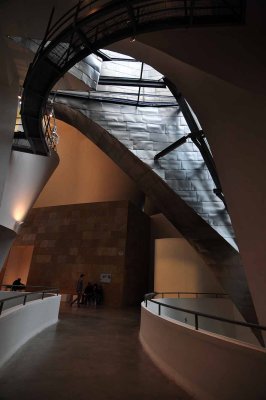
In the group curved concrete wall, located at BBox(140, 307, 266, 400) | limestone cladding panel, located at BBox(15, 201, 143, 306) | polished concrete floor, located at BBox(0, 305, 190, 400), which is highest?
limestone cladding panel, located at BBox(15, 201, 143, 306)

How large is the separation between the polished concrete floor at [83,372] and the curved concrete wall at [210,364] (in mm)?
278

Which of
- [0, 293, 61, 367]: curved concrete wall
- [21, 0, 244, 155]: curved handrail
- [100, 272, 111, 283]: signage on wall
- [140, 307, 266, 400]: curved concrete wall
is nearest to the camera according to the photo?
[140, 307, 266, 400]: curved concrete wall

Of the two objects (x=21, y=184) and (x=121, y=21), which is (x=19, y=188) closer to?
(x=21, y=184)

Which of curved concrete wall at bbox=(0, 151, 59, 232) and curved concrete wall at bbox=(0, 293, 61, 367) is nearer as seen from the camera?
curved concrete wall at bbox=(0, 293, 61, 367)

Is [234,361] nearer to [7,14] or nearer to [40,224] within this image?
[7,14]

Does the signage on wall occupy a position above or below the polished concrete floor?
above

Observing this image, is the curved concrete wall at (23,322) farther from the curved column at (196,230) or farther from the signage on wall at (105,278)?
the signage on wall at (105,278)

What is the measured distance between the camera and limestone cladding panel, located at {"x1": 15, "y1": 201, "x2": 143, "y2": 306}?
1953 centimetres

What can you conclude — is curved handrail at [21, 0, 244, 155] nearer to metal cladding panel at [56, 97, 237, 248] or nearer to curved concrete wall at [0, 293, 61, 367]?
curved concrete wall at [0, 293, 61, 367]

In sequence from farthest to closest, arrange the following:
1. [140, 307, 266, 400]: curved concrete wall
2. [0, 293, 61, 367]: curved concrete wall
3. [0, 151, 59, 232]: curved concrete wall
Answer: [0, 151, 59, 232]: curved concrete wall → [0, 293, 61, 367]: curved concrete wall → [140, 307, 266, 400]: curved concrete wall

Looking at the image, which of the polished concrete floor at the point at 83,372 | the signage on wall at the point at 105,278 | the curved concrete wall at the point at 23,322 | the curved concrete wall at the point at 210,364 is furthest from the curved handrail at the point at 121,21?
the signage on wall at the point at 105,278

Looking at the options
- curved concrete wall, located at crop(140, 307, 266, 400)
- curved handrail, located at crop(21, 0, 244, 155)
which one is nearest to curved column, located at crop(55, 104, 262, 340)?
curved concrete wall, located at crop(140, 307, 266, 400)

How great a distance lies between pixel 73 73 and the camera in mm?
12094

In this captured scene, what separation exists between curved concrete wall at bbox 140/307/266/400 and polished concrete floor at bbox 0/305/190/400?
0.28 m
